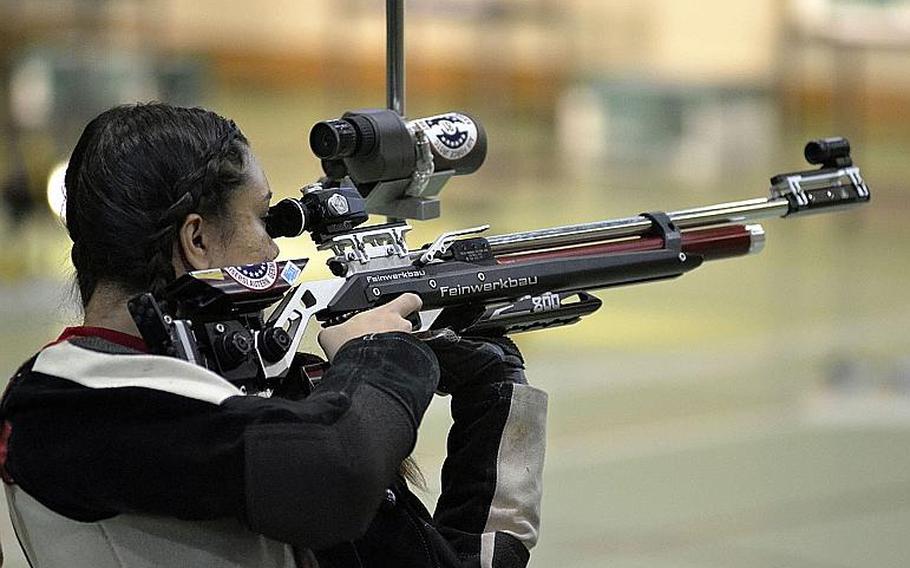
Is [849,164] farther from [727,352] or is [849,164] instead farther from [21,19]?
[21,19]

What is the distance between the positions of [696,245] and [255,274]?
28.2 inches

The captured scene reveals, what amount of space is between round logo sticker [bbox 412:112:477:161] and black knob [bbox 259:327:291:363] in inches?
14.3

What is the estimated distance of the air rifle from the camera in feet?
5.24

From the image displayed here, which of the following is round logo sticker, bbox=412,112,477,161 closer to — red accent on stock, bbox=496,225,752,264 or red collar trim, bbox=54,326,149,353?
red accent on stock, bbox=496,225,752,264

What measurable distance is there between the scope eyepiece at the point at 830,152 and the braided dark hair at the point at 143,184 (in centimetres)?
90

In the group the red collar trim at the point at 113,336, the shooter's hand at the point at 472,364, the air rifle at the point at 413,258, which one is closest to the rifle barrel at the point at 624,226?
the air rifle at the point at 413,258

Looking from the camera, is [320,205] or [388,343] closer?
[388,343]

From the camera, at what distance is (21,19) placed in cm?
1037

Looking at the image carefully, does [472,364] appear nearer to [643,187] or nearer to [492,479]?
[492,479]

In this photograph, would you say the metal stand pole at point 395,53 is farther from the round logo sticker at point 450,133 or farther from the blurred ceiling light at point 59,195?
the blurred ceiling light at point 59,195

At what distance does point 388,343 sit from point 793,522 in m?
2.73

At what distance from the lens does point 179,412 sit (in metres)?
1.48

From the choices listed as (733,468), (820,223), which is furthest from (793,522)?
(820,223)

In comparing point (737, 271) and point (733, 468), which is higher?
point (733, 468)
